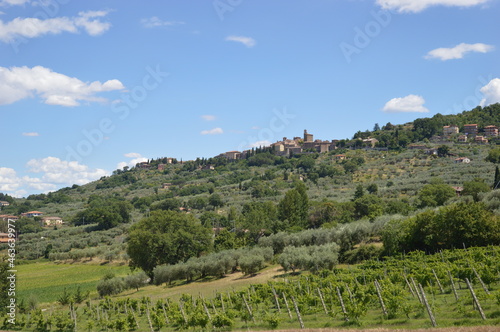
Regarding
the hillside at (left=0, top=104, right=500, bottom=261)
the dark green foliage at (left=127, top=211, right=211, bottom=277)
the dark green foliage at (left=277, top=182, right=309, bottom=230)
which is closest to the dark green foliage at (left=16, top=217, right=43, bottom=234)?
the hillside at (left=0, top=104, right=500, bottom=261)

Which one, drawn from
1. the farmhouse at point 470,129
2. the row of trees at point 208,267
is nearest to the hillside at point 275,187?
the farmhouse at point 470,129

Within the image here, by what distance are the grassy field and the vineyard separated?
53.8 feet

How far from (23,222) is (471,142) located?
136388 mm

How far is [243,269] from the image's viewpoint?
133 feet

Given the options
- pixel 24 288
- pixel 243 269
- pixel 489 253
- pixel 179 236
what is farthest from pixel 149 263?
pixel 489 253

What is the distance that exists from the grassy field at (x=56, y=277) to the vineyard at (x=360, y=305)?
53.8 feet

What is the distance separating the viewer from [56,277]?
185 ft

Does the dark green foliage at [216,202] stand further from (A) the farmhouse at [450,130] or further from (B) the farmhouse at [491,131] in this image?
(B) the farmhouse at [491,131]

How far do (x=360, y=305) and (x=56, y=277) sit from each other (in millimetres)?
49511

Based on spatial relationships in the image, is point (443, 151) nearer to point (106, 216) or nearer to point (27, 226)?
point (106, 216)

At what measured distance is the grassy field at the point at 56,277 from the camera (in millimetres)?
45469

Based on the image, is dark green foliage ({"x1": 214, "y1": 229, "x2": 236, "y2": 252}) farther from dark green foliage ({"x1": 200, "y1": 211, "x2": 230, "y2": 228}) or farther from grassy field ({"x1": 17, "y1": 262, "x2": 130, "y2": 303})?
dark green foliage ({"x1": 200, "y1": 211, "x2": 230, "y2": 228})

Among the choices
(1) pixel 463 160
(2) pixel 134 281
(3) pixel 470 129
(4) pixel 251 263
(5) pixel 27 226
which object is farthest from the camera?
(3) pixel 470 129

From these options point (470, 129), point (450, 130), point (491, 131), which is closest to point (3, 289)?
point (491, 131)
